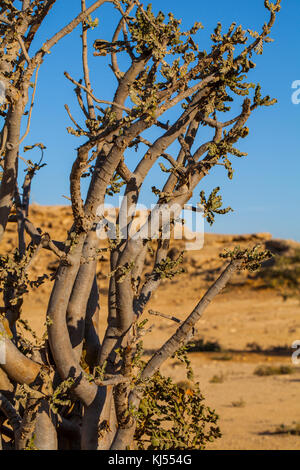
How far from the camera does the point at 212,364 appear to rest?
51.8 feet

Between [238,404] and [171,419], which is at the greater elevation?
[238,404]

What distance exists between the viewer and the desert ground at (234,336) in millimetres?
9688

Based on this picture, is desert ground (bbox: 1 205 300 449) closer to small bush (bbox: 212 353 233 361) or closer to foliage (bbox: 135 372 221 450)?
small bush (bbox: 212 353 233 361)

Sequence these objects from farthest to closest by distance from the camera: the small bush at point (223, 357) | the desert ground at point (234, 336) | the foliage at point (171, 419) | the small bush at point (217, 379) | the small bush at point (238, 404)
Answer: the small bush at point (223, 357), the small bush at point (217, 379), the small bush at point (238, 404), the desert ground at point (234, 336), the foliage at point (171, 419)

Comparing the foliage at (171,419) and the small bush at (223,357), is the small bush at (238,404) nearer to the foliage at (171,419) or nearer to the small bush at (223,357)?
the small bush at (223,357)

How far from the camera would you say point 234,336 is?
2017 cm

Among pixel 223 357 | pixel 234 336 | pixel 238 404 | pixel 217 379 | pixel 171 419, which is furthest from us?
pixel 234 336

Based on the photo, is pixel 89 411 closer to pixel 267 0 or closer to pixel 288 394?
pixel 267 0


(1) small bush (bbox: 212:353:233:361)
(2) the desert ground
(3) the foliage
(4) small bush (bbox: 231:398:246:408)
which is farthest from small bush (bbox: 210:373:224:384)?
(3) the foliage

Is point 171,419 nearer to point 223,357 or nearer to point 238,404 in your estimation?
point 238,404

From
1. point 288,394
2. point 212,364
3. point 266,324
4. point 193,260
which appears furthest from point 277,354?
point 193,260

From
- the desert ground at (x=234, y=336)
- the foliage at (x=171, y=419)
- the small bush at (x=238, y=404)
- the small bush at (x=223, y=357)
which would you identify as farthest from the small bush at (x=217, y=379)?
the foliage at (x=171, y=419)

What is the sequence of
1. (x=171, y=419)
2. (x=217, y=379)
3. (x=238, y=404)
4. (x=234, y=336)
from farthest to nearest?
(x=234, y=336)
(x=217, y=379)
(x=238, y=404)
(x=171, y=419)

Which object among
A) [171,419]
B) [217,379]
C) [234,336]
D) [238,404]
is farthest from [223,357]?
[171,419]
